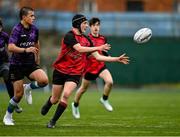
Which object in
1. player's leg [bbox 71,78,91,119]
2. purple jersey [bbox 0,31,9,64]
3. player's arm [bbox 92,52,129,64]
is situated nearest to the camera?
player's arm [bbox 92,52,129,64]

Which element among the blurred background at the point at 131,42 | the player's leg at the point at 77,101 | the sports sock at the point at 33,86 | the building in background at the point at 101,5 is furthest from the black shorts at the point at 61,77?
the building in background at the point at 101,5

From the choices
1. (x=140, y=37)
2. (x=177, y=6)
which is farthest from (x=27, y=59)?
(x=177, y=6)

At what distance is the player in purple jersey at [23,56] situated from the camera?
50.0 ft

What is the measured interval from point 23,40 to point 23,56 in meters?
0.39

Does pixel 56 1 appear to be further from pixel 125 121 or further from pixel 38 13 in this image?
pixel 125 121

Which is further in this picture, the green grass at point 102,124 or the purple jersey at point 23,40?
the purple jersey at point 23,40

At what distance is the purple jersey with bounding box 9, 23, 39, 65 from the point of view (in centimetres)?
1521

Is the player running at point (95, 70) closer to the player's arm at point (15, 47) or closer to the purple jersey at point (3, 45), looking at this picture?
the purple jersey at point (3, 45)

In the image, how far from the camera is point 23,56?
1552cm

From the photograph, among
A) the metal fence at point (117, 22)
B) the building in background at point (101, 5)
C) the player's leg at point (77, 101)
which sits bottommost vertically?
the building in background at point (101, 5)

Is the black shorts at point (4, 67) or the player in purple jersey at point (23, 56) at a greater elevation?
the player in purple jersey at point (23, 56)

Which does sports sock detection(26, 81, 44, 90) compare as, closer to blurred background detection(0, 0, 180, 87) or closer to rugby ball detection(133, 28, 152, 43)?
rugby ball detection(133, 28, 152, 43)

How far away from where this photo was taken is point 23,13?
50.1ft

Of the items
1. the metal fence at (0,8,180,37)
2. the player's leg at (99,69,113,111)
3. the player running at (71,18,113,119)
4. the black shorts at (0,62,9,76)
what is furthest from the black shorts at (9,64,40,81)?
the metal fence at (0,8,180,37)
